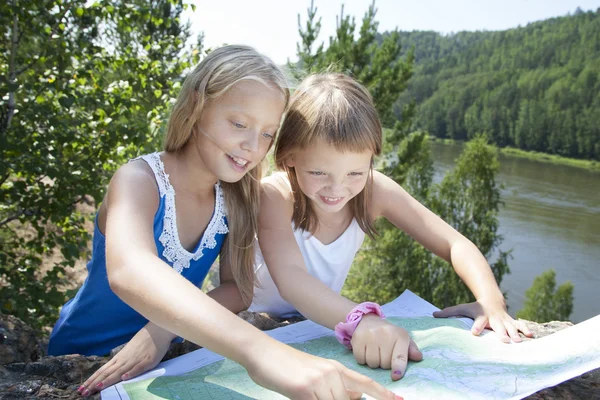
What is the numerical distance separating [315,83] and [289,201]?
379mm

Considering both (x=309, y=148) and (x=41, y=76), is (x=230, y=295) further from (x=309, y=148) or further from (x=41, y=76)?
(x=41, y=76)

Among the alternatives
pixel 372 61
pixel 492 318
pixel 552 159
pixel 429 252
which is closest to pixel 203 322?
pixel 492 318

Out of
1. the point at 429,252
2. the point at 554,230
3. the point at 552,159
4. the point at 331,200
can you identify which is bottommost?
the point at 554,230

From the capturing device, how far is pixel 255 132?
1284mm

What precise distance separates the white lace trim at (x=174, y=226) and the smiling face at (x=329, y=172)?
25 centimetres

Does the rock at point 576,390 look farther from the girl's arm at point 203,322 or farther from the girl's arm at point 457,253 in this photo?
the girl's arm at point 203,322

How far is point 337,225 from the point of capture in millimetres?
1784

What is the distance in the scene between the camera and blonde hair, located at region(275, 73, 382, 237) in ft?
4.69

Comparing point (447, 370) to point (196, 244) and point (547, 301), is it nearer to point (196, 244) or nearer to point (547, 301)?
point (196, 244)

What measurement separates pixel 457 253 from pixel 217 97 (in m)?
0.83

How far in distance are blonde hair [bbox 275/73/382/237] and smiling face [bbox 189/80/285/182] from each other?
153 mm

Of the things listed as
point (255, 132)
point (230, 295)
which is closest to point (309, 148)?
point (255, 132)

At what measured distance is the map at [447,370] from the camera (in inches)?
36.0

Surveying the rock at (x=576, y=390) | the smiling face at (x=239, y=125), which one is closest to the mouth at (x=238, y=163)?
the smiling face at (x=239, y=125)
